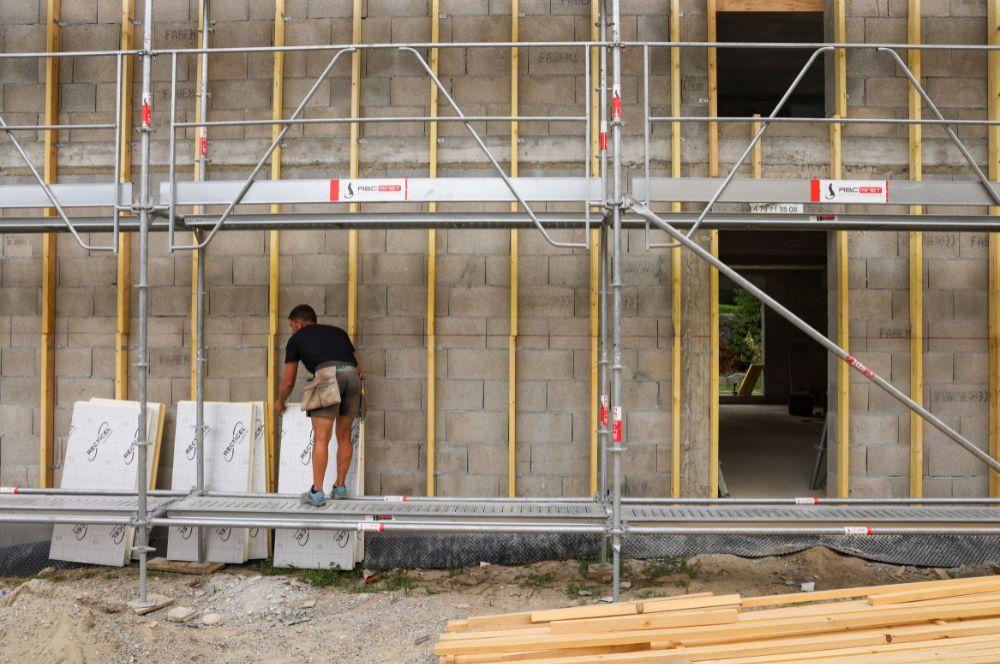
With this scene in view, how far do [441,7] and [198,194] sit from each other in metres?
2.72

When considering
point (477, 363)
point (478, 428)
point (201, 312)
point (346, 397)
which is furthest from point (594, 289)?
point (201, 312)

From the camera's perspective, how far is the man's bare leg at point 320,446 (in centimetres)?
505

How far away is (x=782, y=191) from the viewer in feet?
15.7

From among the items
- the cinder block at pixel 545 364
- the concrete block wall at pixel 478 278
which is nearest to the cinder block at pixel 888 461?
the concrete block wall at pixel 478 278

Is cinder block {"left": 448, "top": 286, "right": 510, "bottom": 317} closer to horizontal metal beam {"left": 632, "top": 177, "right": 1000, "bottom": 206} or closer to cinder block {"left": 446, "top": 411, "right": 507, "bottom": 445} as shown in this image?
cinder block {"left": 446, "top": 411, "right": 507, "bottom": 445}

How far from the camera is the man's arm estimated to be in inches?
204

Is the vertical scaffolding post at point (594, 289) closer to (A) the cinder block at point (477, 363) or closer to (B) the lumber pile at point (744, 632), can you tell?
(A) the cinder block at point (477, 363)

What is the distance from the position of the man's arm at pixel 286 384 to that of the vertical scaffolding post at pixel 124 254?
1.59m

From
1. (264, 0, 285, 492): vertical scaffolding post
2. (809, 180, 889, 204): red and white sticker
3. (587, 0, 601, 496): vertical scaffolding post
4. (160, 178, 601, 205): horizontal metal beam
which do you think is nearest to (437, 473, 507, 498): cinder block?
(587, 0, 601, 496): vertical scaffolding post

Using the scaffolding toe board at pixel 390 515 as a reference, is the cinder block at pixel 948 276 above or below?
above

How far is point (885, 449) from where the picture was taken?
5.57 meters

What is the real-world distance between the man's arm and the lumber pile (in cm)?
241

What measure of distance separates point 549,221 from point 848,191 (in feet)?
7.28

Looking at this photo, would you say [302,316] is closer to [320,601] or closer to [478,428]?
[478,428]
